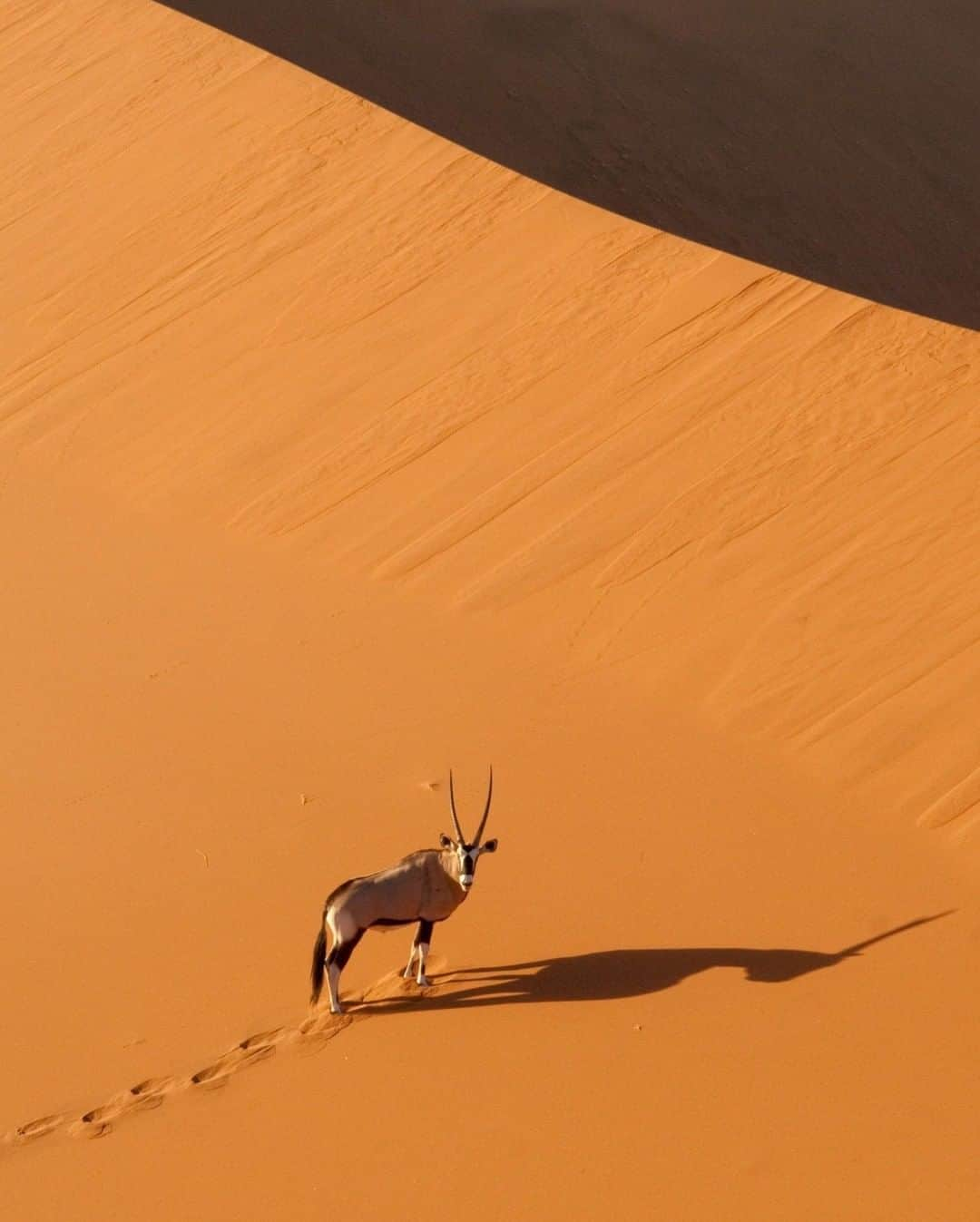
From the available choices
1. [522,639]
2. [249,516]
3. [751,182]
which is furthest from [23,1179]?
[751,182]

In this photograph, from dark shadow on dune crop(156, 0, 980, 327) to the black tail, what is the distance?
1000 cm

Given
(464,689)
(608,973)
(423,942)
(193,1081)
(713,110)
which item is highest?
(713,110)

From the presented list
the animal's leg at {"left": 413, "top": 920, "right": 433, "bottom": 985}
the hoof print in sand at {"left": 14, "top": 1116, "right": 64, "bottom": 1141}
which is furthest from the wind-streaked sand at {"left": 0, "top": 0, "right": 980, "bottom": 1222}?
the animal's leg at {"left": 413, "top": 920, "right": 433, "bottom": 985}

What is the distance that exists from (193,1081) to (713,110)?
13192 mm

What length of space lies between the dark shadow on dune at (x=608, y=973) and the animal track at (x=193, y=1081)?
202 mm

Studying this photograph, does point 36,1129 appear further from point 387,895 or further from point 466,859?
point 466,859

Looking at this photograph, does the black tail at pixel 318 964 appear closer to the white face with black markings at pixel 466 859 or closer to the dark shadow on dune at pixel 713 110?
the white face with black markings at pixel 466 859

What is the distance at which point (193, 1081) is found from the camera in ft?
21.1

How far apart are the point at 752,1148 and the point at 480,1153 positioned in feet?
2.99

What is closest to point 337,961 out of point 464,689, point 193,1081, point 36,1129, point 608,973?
point 193,1081

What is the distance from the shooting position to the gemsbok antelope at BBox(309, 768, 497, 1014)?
652 centimetres

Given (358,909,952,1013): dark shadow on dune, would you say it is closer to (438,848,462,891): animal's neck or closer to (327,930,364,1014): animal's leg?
(327,930,364,1014): animal's leg

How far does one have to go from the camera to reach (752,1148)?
602cm

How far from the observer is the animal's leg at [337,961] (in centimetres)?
653
